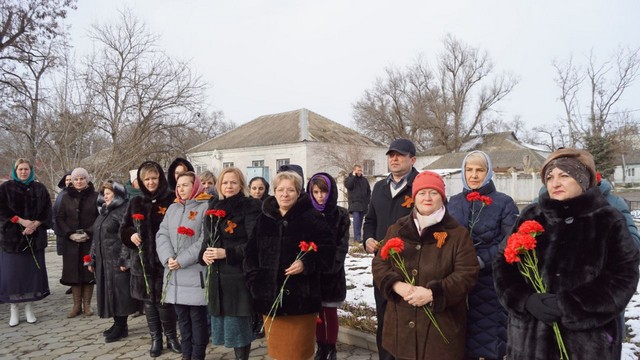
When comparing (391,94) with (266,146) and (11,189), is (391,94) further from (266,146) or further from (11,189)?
(11,189)

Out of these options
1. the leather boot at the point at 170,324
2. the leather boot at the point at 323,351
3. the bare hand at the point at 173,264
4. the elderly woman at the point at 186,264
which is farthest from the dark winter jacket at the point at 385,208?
the leather boot at the point at 170,324

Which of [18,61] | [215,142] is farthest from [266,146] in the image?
[18,61]

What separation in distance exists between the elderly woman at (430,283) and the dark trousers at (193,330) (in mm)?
1960

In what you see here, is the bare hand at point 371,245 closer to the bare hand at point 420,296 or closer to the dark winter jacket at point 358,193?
the bare hand at point 420,296

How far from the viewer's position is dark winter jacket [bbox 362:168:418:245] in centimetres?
369

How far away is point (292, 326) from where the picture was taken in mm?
3350

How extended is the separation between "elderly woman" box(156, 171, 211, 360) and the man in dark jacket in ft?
23.6

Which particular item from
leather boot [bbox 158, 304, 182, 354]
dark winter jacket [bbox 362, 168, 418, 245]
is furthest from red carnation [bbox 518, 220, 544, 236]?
leather boot [bbox 158, 304, 182, 354]

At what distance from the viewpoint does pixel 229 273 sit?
12.6 feet

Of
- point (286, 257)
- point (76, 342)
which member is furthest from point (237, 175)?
point (76, 342)

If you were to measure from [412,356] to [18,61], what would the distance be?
19.7 metres

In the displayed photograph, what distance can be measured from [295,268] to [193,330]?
147 cm

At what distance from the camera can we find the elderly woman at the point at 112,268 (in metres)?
4.82

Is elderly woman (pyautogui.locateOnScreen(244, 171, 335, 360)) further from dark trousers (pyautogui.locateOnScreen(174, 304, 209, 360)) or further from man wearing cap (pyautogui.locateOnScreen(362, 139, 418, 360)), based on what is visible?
dark trousers (pyautogui.locateOnScreen(174, 304, 209, 360))
